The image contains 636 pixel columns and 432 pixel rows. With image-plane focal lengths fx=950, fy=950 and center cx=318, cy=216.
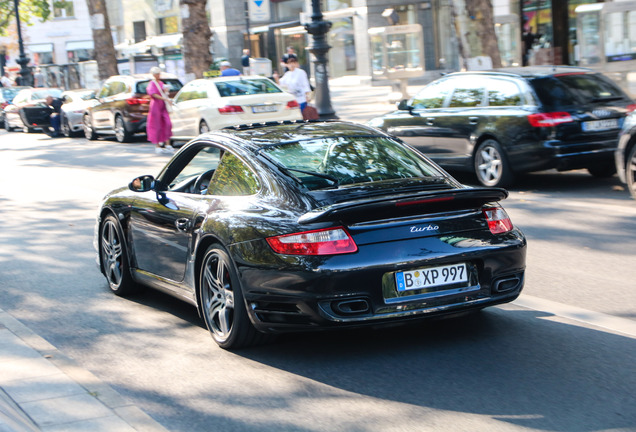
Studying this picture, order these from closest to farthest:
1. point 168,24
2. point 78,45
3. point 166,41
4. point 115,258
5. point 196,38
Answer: point 115,258
point 196,38
point 166,41
point 168,24
point 78,45

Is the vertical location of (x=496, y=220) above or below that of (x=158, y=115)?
below

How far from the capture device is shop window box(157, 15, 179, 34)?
65.0m

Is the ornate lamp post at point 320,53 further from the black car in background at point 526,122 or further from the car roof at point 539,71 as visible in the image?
the car roof at point 539,71

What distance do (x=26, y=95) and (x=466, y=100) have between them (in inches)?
947

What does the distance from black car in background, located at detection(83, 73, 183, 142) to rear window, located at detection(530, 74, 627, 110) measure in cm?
1471

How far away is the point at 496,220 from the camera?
5.65m

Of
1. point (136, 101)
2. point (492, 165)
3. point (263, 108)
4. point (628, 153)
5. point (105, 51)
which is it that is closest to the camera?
point (628, 153)

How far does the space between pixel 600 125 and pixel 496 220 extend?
23.5ft

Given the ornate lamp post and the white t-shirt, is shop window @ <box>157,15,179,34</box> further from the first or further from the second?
the white t-shirt

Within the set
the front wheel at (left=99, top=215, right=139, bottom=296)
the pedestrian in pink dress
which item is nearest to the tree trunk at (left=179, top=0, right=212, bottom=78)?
the pedestrian in pink dress

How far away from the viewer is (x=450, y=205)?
5.47 metres

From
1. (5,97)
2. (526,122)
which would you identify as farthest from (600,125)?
(5,97)

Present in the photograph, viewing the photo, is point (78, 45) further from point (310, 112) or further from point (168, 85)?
point (310, 112)

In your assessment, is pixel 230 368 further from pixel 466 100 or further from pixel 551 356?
pixel 466 100
